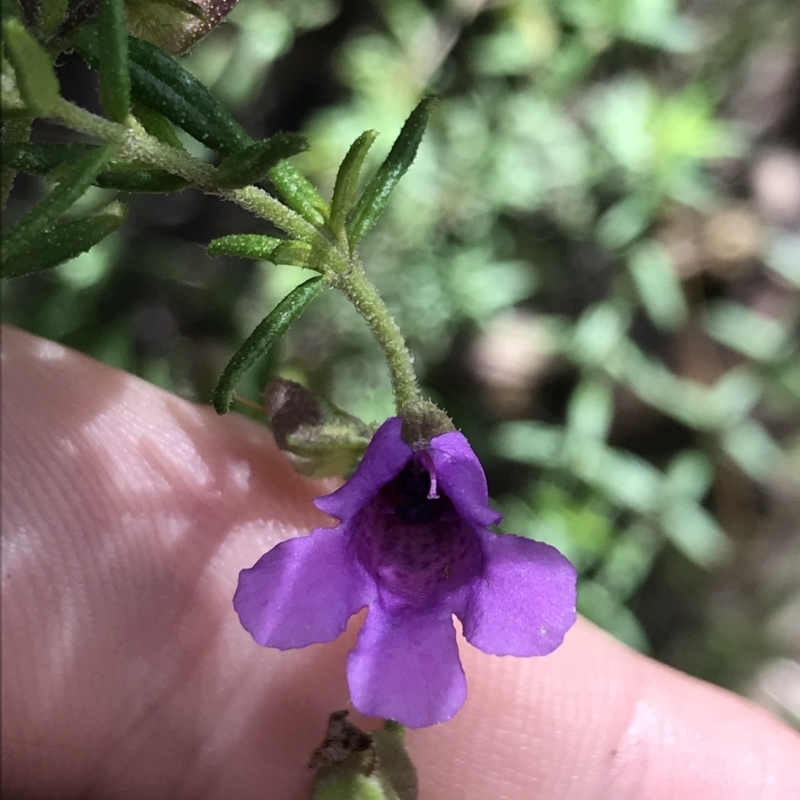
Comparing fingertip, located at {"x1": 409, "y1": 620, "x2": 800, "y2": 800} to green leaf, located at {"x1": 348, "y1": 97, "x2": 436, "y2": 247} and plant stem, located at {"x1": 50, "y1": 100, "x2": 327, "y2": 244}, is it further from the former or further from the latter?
plant stem, located at {"x1": 50, "y1": 100, "x2": 327, "y2": 244}

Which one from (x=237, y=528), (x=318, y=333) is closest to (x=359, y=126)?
(x=318, y=333)

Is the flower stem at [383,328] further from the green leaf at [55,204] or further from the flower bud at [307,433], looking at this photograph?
the green leaf at [55,204]

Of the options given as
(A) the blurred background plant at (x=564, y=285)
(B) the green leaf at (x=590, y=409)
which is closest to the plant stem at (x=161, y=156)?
(A) the blurred background plant at (x=564, y=285)

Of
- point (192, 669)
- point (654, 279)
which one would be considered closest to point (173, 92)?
point (192, 669)

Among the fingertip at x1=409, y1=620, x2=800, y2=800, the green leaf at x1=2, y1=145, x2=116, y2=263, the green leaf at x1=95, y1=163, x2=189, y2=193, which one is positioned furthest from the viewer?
the fingertip at x1=409, y1=620, x2=800, y2=800

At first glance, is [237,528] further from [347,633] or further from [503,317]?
[503,317]

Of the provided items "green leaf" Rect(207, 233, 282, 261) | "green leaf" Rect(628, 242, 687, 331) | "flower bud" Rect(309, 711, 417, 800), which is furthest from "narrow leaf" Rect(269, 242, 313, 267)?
"green leaf" Rect(628, 242, 687, 331)
